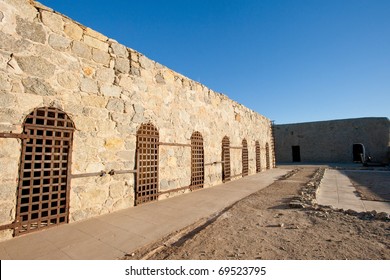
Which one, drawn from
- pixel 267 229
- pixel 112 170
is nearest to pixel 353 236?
pixel 267 229

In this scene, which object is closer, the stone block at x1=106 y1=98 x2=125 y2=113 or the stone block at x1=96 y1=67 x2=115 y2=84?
the stone block at x1=96 y1=67 x2=115 y2=84

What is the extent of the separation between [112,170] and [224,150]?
4995 millimetres

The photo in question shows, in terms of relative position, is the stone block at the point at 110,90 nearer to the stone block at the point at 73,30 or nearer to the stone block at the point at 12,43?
the stone block at the point at 73,30

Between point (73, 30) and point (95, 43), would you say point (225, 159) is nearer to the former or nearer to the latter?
point (95, 43)

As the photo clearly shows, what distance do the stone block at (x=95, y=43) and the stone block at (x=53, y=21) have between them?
0.43 meters

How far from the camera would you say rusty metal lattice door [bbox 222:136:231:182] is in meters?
8.18

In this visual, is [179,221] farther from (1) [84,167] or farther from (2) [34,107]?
(2) [34,107]

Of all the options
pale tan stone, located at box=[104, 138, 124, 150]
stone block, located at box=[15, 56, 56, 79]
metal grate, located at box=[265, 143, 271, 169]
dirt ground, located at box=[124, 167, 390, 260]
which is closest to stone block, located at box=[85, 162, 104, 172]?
pale tan stone, located at box=[104, 138, 124, 150]

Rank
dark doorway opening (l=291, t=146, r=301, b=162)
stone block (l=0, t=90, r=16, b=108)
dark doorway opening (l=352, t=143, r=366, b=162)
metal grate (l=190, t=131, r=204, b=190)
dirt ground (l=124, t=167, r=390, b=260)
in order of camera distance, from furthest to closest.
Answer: dark doorway opening (l=291, t=146, r=301, b=162) < dark doorway opening (l=352, t=143, r=366, b=162) < metal grate (l=190, t=131, r=204, b=190) < stone block (l=0, t=90, r=16, b=108) < dirt ground (l=124, t=167, r=390, b=260)

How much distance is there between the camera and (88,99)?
12.8 feet

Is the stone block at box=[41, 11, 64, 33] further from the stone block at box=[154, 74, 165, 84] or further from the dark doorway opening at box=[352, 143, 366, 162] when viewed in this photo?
the dark doorway opening at box=[352, 143, 366, 162]

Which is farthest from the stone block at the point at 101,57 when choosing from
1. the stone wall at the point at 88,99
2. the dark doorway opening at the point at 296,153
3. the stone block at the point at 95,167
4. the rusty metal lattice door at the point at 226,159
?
the dark doorway opening at the point at 296,153

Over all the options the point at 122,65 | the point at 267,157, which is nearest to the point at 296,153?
the point at 267,157

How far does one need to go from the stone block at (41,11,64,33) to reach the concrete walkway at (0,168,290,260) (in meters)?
3.29
